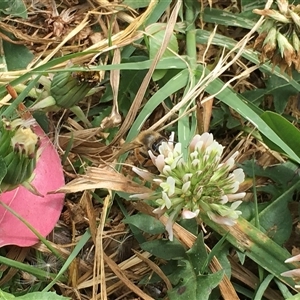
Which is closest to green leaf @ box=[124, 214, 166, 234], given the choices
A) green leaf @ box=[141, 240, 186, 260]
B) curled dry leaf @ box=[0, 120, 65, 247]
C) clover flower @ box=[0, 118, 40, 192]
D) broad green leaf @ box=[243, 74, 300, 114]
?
green leaf @ box=[141, 240, 186, 260]

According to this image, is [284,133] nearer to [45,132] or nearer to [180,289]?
[180,289]

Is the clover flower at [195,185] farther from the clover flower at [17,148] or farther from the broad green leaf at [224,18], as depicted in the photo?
the broad green leaf at [224,18]

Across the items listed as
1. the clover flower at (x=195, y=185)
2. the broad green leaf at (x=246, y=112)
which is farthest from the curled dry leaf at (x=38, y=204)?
the broad green leaf at (x=246, y=112)

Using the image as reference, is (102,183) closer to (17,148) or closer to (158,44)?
(17,148)

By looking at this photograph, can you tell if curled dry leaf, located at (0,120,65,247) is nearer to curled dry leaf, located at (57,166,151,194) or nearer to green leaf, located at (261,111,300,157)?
curled dry leaf, located at (57,166,151,194)

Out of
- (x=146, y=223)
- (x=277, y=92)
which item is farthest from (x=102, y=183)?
(x=277, y=92)
